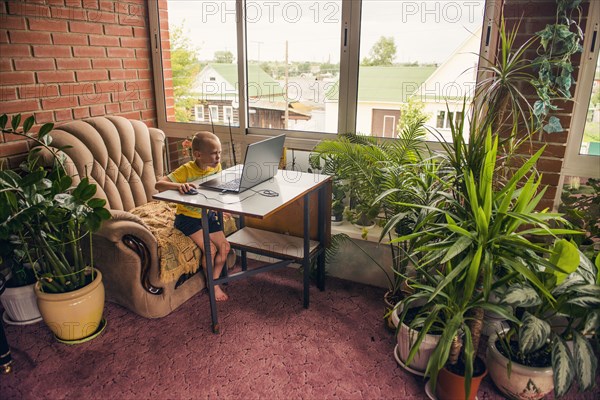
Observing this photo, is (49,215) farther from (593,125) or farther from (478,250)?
(593,125)

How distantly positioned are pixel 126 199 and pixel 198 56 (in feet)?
4.22

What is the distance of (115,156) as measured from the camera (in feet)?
9.25

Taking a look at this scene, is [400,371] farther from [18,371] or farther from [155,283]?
[18,371]

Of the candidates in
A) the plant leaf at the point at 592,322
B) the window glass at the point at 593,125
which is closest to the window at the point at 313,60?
the window glass at the point at 593,125

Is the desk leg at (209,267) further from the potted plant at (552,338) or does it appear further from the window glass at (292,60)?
the potted plant at (552,338)

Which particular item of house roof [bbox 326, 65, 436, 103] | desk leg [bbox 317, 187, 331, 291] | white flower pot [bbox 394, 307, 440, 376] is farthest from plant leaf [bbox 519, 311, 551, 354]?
house roof [bbox 326, 65, 436, 103]

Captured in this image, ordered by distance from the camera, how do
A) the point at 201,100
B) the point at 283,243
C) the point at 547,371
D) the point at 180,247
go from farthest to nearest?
1. the point at 201,100
2. the point at 283,243
3. the point at 180,247
4. the point at 547,371

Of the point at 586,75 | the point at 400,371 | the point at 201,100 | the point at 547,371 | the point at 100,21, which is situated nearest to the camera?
the point at 547,371

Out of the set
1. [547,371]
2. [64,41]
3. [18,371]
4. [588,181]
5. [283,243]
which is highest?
[64,41]

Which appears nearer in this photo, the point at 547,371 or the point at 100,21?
the point at 547,371

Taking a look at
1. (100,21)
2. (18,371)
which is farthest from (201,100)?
(18,371)

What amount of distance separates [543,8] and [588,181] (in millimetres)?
927

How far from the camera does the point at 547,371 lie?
5.82 ft

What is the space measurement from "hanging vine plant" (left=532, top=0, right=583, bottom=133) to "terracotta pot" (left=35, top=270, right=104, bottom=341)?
8.09 ft
